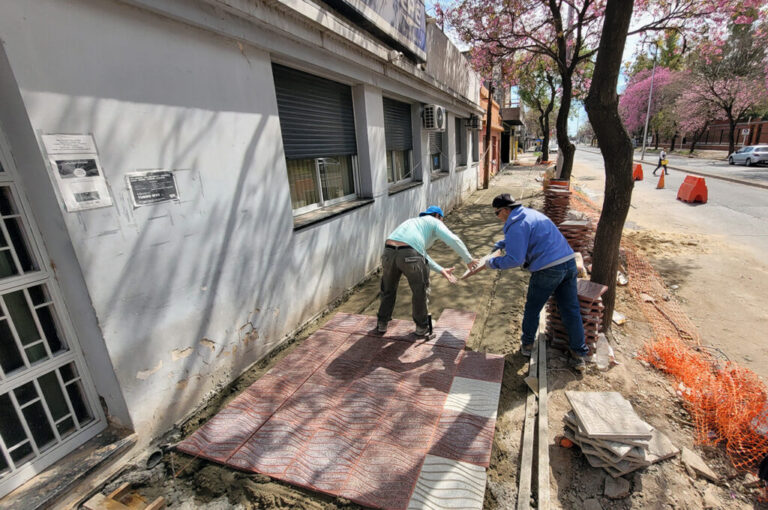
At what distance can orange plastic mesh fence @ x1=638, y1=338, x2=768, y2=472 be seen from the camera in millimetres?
2580

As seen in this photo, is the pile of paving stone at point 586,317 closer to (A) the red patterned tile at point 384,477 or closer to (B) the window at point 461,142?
(A) the red patterned tile at point 384,477

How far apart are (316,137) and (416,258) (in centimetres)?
238

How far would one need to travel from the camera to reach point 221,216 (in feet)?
10.6

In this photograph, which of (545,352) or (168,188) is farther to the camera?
(545,352)

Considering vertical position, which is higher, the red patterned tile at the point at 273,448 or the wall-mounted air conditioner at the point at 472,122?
the wall-mounted air conditioner at the point at 472,122

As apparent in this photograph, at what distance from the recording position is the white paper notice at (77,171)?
2141mm

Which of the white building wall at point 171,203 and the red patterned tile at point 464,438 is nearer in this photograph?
the white building wall at point 171,203

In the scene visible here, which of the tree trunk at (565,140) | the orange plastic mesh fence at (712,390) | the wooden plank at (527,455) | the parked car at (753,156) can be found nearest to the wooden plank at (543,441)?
the wooden plank at (527,455)

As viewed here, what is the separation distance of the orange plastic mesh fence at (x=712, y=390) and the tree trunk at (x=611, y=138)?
0.77 metres

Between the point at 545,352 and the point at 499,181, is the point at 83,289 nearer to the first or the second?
the point at 545,352

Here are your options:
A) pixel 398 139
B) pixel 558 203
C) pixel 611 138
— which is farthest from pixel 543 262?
pixel 558 203

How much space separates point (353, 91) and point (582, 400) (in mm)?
5279

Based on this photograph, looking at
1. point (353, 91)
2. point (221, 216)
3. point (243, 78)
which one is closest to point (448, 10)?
point (353, 91)

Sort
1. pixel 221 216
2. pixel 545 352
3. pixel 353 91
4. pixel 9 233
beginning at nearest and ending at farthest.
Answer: pixel 9 233 → pixel 221 216 → pixel 545 352 → pixel 353 91
